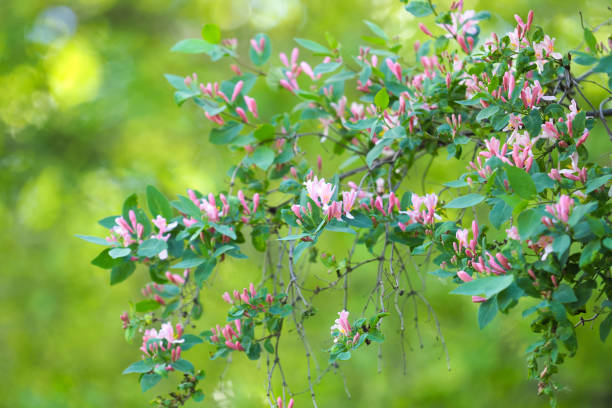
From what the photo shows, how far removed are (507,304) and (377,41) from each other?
90 cm

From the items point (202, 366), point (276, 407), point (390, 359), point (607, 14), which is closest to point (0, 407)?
point (202, 366)

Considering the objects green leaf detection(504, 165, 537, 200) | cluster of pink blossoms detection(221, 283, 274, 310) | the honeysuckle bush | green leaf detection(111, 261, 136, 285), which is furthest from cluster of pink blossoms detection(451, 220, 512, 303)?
green leaf detection(111, 261, 136, 285)

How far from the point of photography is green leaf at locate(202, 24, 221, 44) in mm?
1481

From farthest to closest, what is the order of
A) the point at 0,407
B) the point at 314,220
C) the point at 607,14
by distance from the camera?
the point at 0,407, the point at 607,14, the point at 314,220

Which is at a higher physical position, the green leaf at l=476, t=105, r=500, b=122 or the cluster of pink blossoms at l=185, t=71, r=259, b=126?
the green leaf at l=476, t=105, r=500, b=122

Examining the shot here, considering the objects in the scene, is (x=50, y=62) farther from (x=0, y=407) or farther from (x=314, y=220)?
(x=314, y=220)

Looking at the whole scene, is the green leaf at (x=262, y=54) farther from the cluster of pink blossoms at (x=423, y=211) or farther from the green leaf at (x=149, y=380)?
the green leaf at (x=149, y=380)

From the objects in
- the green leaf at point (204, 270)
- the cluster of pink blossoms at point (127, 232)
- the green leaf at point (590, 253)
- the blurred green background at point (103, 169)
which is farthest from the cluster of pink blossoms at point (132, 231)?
the blurred green background at point (103, 169)

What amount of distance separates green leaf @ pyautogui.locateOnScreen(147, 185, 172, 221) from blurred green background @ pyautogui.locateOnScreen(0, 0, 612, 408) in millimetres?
2055

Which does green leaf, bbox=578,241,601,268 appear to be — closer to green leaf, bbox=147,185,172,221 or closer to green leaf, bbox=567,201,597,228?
green leaf, bbox=567,201,597,228

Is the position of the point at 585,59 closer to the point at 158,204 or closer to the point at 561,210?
the point at 561,210

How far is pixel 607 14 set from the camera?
2.69m

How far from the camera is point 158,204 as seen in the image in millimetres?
1396

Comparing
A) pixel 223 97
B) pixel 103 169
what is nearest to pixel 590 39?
pixel 223 97
